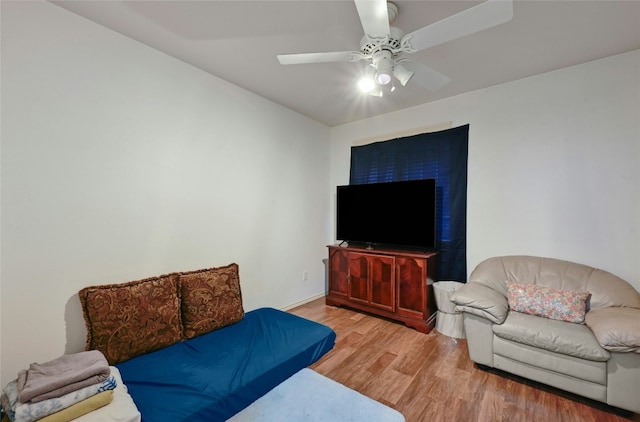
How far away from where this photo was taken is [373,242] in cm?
350

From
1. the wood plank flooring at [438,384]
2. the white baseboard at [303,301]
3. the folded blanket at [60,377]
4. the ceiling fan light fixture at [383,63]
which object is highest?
the ceiling fan light fixture at [383,63]

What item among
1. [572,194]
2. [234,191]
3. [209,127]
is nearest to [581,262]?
[572,194]

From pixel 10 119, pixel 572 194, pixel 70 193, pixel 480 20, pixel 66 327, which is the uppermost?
pixel 480 20

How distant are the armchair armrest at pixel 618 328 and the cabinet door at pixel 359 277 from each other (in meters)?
2.02

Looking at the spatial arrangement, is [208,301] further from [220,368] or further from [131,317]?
[220,368]

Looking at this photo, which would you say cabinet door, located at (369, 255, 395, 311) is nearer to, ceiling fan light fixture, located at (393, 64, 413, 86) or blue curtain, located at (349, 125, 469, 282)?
blue curtain, located at (349, 125, 469, 282)

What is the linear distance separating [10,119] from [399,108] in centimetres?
370

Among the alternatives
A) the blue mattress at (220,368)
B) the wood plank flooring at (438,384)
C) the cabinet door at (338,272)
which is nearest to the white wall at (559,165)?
the wood plank flooring at (438,384)

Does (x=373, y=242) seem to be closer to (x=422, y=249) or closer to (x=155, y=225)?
(x=422, y=249)

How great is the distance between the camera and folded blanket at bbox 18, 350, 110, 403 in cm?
122

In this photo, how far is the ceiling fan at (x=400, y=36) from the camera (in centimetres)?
133

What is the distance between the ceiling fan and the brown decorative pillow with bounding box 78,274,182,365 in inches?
77.0

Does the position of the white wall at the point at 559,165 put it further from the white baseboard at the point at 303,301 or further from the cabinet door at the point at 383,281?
the white baseboard at the point at 303,301

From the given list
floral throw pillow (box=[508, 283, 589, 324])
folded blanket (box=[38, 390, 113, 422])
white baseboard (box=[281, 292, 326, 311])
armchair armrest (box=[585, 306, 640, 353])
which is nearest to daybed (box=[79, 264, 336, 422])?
folded blanket (box=[38, 390, 113, 422])
